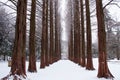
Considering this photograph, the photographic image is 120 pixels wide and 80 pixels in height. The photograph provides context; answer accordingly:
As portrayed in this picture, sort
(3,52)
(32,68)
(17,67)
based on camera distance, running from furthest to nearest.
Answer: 1. (3,52)
2. (32,68)
3. (17,67)

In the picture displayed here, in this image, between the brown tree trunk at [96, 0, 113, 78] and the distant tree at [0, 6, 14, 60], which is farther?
the distant tree at [0, 6, 14, 60]

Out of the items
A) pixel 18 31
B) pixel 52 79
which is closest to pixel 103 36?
pixel 52 79

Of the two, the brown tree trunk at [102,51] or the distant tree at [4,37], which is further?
the distant tree at [4,37]

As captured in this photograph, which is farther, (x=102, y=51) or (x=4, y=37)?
(x=4, y=37)

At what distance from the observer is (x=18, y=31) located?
12500 millimetres

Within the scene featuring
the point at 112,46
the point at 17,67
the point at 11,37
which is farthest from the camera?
the point at 112,46

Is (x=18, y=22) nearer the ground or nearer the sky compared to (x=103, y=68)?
nearer the sky

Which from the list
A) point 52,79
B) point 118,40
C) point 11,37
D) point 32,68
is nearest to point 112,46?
point 118,40

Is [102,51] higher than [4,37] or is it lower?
lower

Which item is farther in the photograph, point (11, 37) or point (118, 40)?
point (118, 40)

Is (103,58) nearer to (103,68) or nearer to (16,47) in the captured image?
(103,68)

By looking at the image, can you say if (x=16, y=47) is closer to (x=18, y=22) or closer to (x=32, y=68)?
(x=18, y=22)

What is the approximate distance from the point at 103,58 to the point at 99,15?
101 inches

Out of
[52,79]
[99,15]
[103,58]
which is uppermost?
[99,15]
